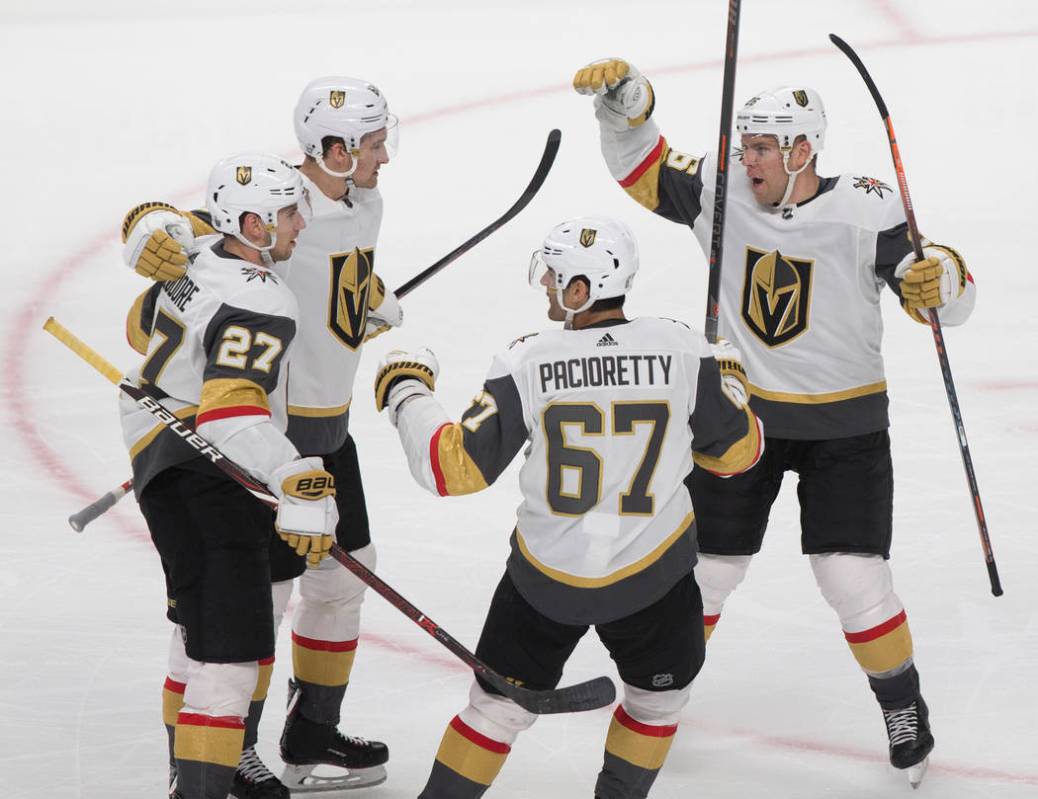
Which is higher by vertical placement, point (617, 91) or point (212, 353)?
point (617, 91)

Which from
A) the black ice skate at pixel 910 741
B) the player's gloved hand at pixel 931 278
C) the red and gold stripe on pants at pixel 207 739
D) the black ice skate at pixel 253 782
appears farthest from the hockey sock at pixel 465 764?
the player's gloved hand at pixel 931 278

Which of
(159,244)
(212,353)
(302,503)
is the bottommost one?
(302,503)

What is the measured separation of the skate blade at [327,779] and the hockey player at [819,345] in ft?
2.67

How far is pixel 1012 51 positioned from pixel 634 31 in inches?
78.0

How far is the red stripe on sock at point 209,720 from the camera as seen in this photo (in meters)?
2.88

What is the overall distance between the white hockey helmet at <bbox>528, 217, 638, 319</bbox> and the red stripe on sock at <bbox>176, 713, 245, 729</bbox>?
909 mm

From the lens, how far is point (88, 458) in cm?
511

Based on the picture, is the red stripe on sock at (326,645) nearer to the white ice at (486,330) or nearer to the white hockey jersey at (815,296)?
the white ice at (486,330)

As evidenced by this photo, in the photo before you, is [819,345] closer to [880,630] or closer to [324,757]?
[880,630]

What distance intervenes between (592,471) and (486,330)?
343 cm

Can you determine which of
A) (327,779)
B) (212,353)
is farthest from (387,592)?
(327,779)

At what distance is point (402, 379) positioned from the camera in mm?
2898

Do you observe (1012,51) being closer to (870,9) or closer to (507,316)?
(870,9)

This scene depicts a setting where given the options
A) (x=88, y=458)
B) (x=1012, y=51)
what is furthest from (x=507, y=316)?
(x=1012, y=51)
